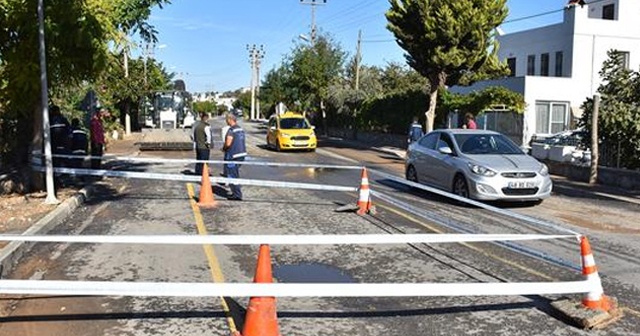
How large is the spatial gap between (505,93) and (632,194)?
12228 millimetres

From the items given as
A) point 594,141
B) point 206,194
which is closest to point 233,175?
point 206,194

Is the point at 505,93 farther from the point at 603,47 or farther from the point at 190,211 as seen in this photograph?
the point at 190,211

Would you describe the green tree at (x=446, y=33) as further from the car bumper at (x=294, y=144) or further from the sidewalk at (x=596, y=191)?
the sidewalk at (x=596, y=191)

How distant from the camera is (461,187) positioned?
12.1 m

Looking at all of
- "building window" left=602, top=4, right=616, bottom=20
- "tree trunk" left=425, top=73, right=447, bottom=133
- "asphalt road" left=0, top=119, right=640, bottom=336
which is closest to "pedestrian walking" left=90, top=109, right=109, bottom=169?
"asphalt road" left=0, top=119, right=640, bottom=336

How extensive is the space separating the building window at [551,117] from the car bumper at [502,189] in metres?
18.9

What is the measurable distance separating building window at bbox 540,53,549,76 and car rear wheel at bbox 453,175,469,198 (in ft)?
78.6

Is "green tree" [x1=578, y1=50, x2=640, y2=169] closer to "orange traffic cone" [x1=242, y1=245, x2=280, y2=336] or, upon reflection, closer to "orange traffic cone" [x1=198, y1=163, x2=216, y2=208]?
"orange traffic cone" [x1=198, y1=163, x2=216, y2=208]

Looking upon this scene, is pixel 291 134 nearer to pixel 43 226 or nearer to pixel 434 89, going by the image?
pixel 434 89

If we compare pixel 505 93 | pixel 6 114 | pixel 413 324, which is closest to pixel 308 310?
pixel 413 324

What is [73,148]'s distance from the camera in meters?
15.2

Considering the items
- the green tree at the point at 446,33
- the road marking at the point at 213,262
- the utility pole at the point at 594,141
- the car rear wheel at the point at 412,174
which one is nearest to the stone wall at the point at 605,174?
the utility pole at the point at 594,141

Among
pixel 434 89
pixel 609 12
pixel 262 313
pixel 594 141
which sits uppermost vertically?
pixel 609 12

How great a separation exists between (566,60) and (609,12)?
637 cm
